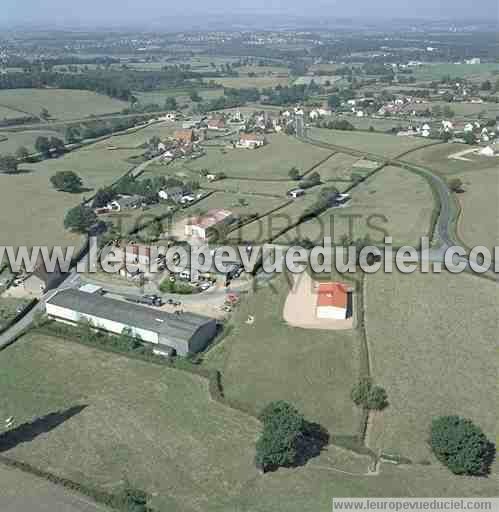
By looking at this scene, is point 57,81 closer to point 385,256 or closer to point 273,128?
point 273,128

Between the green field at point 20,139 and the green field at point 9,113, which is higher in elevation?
the green field at point 9,113

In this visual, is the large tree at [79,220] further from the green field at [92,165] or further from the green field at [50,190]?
the green field at [92,165]

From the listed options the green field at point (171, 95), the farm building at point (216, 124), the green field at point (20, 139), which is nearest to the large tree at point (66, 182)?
the green field at point (20, 139)

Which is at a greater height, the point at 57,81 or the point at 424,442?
the point at 57,81

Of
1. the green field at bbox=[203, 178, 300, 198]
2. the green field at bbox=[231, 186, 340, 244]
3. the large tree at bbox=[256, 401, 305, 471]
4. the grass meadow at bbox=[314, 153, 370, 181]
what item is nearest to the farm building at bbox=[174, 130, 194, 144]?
the green field at bbox=[203, 178, 300, 198]

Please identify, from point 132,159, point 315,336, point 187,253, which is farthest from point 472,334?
point 132,159

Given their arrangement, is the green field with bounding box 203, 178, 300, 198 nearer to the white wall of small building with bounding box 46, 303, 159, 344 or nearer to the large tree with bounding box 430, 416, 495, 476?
the white wall of small building with bounding box 46, 303, 159, 344
